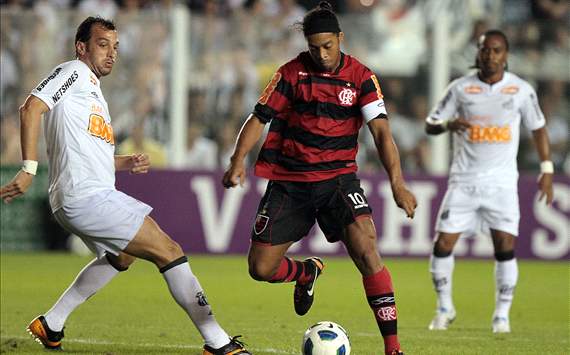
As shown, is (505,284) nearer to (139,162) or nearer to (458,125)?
(458,125)

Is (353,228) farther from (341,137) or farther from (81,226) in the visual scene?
(81,226)

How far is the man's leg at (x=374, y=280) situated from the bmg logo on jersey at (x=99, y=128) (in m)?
1.67

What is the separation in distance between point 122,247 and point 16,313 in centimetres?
341

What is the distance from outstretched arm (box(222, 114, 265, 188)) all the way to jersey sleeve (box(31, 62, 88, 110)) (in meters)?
1.08

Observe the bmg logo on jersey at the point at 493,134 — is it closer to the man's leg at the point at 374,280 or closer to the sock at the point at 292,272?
the sock at the point at 292,272

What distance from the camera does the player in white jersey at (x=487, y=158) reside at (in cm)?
1070

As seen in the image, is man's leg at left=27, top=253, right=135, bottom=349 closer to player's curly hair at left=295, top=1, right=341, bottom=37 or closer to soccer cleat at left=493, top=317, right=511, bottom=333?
player's curly hair at left=295, top=1, right=341, bottom=37

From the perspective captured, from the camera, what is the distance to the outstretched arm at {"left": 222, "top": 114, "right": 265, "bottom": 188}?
775 centimetres

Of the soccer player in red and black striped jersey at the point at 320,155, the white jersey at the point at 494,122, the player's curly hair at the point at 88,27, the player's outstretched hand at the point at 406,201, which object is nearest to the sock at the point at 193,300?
the soccer player in red and black striped jersey at the point at 320,155

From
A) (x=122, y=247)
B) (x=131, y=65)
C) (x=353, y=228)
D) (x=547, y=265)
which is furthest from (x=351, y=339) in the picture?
(x=131, y=65)

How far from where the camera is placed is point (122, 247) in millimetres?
7711

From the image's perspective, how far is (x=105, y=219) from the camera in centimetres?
768

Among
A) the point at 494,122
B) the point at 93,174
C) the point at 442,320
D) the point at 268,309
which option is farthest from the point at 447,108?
the point at 93,174

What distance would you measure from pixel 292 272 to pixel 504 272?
2.72 metres
